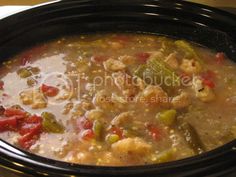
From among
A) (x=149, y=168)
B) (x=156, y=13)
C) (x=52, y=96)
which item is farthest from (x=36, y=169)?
(x=156, y=13)

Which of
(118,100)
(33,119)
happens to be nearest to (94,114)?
(118,100)

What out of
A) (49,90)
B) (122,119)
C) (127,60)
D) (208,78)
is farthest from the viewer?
(127,60)

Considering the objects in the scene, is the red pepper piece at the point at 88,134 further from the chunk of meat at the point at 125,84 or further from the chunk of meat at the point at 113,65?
the chunk of meat at the point at 113,65

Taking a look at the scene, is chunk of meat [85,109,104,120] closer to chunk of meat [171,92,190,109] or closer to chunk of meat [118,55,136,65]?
chunk of meat [171,92,190,109]

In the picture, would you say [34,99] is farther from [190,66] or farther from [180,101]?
[190,66]

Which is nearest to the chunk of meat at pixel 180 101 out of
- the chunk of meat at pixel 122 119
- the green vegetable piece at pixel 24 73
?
the chunk of meat at pixel 122 119

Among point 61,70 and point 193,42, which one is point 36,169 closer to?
point 61,70
